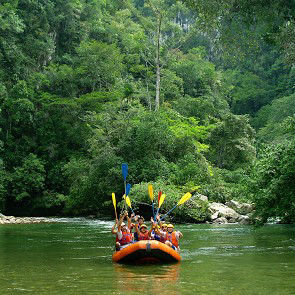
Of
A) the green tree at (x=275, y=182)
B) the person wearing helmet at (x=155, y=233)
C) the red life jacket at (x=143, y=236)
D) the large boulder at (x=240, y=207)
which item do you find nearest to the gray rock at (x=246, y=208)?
the large boulder at (x=240, y=207)

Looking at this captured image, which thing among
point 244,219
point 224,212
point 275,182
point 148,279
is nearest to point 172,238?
point 148,279

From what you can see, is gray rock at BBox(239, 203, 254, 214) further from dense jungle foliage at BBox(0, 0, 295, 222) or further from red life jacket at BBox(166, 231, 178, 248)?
red life jacket at BBox(166, 231, 178, 248)

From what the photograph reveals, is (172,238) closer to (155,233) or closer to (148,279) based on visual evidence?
(155,233)

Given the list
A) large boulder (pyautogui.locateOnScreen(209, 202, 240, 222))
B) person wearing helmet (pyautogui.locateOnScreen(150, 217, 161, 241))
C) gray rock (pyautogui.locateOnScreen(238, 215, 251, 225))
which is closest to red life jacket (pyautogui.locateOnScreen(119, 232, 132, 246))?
person wearing helmet (pyautogui.locateOnScreen(150, 217, 161, 241))

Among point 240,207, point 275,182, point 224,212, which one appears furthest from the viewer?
point 240,207

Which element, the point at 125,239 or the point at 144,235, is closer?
the point at 144,235

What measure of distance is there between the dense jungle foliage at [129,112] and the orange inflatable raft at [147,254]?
445 cm

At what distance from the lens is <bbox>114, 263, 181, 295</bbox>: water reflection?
300 inches

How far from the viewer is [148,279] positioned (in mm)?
8602

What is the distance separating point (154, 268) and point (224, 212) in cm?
1323

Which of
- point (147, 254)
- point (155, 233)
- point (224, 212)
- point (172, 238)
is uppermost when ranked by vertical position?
point (224, 212)

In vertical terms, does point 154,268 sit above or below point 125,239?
below

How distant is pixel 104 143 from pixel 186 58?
2313 cm

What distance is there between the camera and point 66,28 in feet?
128
